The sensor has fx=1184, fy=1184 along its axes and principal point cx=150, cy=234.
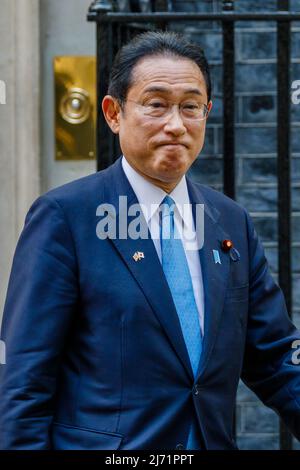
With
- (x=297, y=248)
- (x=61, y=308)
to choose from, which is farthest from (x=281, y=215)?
(x=61, y=308)

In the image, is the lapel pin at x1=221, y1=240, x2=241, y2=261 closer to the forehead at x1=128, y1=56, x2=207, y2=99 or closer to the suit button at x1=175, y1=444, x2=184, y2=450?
the forehead at x1=128, y1=56, x2=207, y2=99

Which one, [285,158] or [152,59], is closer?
[152,59]

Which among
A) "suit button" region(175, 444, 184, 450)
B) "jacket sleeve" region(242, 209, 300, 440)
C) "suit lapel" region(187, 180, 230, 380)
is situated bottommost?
"suit button" region(175, 444, 184, 450)

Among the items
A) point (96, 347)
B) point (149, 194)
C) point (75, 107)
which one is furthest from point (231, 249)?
point (75, 107)

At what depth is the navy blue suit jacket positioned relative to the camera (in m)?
2.71

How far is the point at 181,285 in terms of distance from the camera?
284cm

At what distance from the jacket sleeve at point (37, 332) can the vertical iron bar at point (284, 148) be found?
1292 millimetres

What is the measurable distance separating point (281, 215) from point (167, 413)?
1.33 metres

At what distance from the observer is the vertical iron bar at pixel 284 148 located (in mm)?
3861

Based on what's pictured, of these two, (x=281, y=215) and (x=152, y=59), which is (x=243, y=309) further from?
(x=281, y=215)

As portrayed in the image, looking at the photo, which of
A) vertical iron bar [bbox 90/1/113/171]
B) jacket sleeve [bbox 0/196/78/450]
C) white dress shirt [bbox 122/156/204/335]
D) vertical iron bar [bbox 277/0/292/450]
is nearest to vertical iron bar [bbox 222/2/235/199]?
vertical iron bar [bbox 277/0/292/450]

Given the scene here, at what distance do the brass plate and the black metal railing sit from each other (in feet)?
0.71

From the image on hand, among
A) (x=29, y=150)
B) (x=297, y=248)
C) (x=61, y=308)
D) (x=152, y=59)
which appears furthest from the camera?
(x=297, y=248)

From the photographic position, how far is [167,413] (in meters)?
2.75
